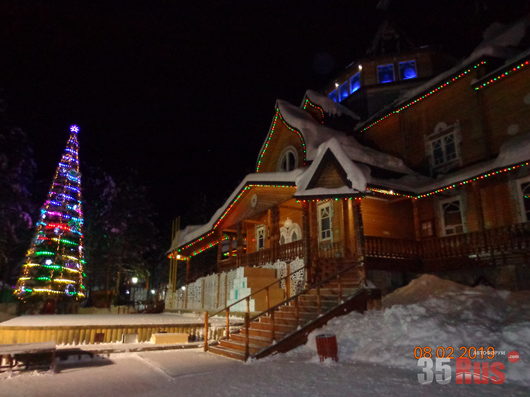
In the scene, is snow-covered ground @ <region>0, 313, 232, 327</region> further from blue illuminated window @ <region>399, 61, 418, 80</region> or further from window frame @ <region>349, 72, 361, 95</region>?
blue illuminated window @ <region>399, 61, 418, 80</region>

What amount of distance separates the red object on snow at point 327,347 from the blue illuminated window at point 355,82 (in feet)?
61.5

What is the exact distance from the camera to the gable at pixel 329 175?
13406mm

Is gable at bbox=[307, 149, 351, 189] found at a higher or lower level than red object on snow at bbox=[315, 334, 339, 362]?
higher

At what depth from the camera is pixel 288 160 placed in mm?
21031

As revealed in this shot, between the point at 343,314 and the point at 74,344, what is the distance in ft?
28.6

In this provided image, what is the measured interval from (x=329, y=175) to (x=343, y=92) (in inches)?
535

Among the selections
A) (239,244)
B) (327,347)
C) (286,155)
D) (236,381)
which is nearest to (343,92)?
(286,155)

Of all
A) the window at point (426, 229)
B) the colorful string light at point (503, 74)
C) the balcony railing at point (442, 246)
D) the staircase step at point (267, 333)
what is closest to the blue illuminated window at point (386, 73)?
the colorful string light at point (503, 74)

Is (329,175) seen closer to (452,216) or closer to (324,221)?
(324,221)

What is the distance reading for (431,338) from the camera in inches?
333

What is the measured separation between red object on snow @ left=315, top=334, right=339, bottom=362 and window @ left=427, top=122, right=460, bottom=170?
34.0 feet

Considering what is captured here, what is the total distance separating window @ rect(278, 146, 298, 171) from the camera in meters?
20.6

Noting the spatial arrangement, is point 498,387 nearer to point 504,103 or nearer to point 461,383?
point 461,383

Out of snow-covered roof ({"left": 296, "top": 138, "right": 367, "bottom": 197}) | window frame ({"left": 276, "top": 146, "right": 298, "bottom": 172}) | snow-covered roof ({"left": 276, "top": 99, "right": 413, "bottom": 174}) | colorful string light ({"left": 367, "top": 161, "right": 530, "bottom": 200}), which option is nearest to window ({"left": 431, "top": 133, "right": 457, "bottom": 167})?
snow-covered roof ({"left": 276, "top": 99, "right": 413, "bottom": 174})
